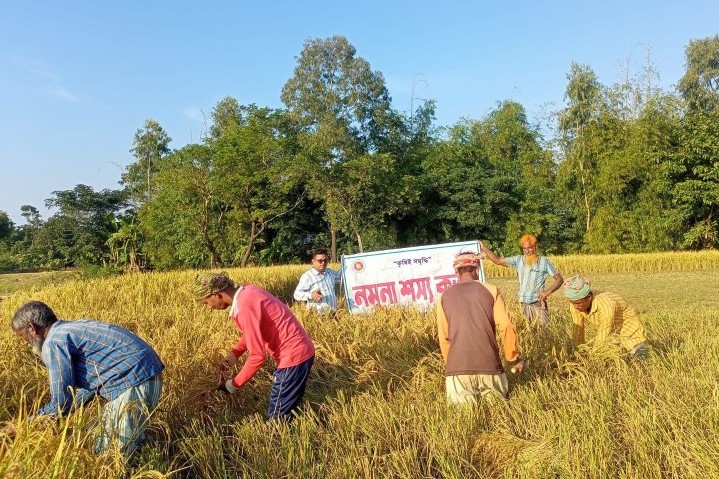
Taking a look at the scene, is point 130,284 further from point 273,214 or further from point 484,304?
point 273,214

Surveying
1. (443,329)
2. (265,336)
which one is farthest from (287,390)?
(443,329)

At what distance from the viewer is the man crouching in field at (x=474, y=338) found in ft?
11.6

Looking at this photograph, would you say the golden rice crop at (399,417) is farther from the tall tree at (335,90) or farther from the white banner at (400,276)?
the tall tree at (335,90)

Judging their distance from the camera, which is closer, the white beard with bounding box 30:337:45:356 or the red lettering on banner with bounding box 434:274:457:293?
the white beard with bounding box 30:337:45:356

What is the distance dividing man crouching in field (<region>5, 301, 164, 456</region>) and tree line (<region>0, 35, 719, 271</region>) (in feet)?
66.3

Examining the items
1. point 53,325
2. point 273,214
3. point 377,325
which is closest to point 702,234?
point 273,214

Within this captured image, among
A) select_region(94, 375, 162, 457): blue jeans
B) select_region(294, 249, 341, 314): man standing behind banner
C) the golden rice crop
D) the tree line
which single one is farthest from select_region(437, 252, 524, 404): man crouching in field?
the tree line

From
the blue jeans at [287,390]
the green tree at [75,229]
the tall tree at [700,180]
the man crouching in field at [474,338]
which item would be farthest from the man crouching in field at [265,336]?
the green tree at [75,229]

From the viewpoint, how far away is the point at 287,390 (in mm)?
3604

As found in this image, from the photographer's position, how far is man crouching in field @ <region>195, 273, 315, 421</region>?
133 inches

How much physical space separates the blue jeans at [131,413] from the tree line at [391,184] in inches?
Result: 797

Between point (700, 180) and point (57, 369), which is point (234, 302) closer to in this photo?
point (57, 369)

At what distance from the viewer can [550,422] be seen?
10.2ft

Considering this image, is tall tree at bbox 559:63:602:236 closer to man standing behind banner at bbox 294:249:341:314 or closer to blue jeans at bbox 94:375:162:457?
man standing behind banner at bbox 294:249:341:314
